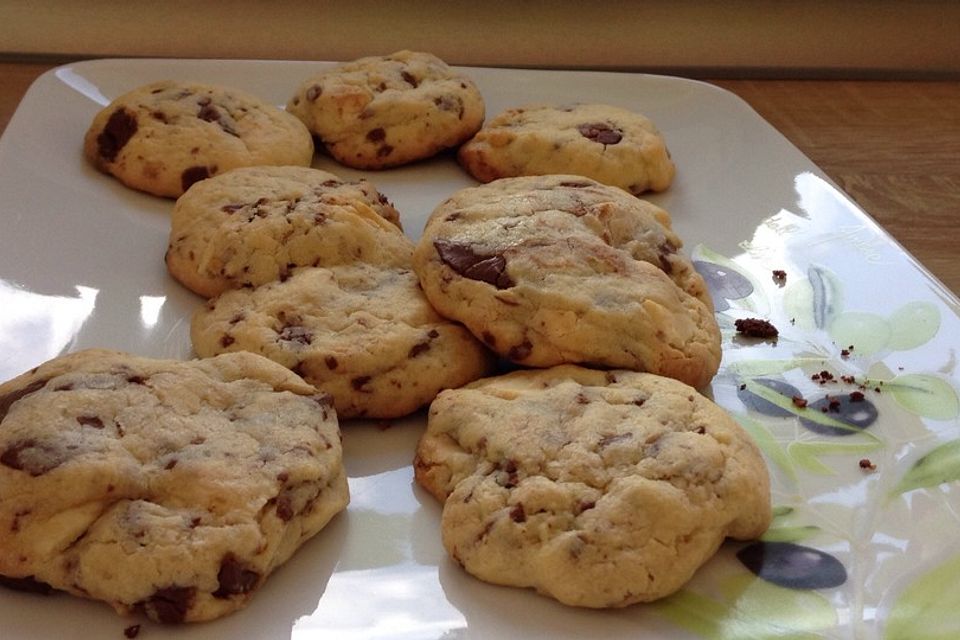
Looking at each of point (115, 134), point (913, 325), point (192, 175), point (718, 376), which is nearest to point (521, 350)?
point (718, 376)

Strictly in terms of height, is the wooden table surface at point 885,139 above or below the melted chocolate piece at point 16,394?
below

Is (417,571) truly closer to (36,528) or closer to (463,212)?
(36,528)

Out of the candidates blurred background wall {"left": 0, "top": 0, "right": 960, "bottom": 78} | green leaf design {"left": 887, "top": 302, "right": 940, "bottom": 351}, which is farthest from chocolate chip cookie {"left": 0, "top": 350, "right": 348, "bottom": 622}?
blurred background wall {"left": 0, "top": 0, "right": 960, "bottom": 78}

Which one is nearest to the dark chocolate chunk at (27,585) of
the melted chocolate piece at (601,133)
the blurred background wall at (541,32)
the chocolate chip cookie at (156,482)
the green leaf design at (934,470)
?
the chocolate chip cookie at (156,482)

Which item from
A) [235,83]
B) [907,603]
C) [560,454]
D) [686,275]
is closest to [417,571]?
[560,454]

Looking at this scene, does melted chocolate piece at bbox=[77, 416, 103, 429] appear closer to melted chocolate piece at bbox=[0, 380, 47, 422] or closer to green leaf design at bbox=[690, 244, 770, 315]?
melted chocolate piece at bbox=[0, 380, 47, 422]

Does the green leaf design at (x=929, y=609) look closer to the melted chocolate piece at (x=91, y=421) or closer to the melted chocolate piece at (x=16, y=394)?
the melted chocolate piece at (x=91, y=421)

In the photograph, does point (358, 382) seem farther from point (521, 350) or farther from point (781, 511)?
point (781, 511)
